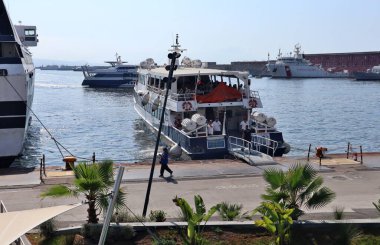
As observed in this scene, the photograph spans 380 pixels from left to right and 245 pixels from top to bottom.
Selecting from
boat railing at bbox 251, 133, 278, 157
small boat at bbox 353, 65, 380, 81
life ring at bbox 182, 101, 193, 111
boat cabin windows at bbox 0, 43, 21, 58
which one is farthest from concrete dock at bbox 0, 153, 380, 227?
small boat at bbox 353, 65, 380, 81

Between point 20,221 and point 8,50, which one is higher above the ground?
point 8,50

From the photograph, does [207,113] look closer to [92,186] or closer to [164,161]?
[164,161]

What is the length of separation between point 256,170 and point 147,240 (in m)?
11.6

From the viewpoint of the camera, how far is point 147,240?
1321cm

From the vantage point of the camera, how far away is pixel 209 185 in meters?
21.1

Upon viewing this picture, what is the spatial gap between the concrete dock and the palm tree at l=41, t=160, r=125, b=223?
115 inches

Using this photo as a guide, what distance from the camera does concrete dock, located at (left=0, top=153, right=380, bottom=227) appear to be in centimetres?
1762

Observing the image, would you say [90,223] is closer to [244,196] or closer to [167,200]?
[167,200]

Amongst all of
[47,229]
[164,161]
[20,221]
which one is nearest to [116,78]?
[164,161]

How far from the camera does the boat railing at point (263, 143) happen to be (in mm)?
29414

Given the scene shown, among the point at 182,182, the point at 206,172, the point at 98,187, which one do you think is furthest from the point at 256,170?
the point at 98,187

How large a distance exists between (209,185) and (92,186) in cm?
909

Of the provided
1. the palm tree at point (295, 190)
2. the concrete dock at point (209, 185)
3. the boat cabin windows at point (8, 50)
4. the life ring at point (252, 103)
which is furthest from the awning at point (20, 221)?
the life ring at point (252, 103)

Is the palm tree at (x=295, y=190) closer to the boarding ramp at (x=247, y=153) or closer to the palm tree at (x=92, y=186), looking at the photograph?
the palm tree at (x=92, y=186)
